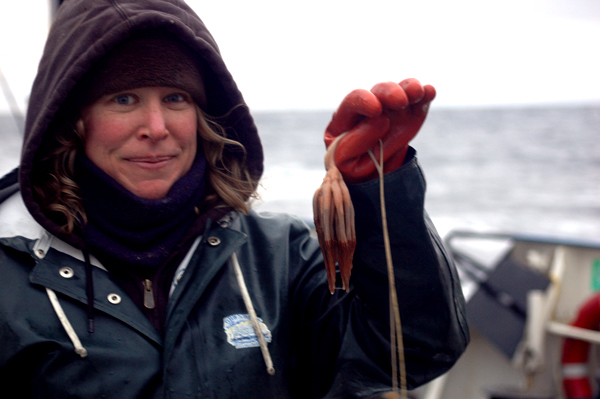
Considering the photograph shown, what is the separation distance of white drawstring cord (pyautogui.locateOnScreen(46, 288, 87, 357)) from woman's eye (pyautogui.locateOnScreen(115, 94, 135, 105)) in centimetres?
59

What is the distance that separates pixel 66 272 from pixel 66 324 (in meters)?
0.15

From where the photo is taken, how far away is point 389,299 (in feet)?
4.67

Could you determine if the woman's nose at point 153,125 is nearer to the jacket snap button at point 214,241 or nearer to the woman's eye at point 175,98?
the woman's eye at point 175,98

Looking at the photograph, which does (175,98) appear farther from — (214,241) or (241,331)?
(241,331)

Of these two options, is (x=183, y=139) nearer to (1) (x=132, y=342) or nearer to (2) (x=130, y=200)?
(2) (x=130, y=200)

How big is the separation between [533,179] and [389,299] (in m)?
28.2

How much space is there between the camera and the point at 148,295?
5.02 ft

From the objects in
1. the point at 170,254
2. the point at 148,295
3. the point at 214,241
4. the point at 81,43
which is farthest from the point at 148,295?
the point at 81,43

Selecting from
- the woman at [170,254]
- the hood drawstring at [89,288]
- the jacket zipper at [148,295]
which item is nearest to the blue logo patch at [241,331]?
the woman at [170,254]

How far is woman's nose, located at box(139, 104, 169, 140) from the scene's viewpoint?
1521mm

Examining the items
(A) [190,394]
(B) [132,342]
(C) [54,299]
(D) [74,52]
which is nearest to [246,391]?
(A) [190,394]

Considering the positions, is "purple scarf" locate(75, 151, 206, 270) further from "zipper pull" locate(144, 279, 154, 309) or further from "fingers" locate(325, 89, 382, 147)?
"fingers" locate(325, 89, 382, 147)

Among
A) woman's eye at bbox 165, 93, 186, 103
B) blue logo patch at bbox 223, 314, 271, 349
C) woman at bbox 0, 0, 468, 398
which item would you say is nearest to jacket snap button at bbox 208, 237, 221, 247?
woman at bbox 0, 0, 468, 398

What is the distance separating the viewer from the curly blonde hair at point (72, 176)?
157cm
